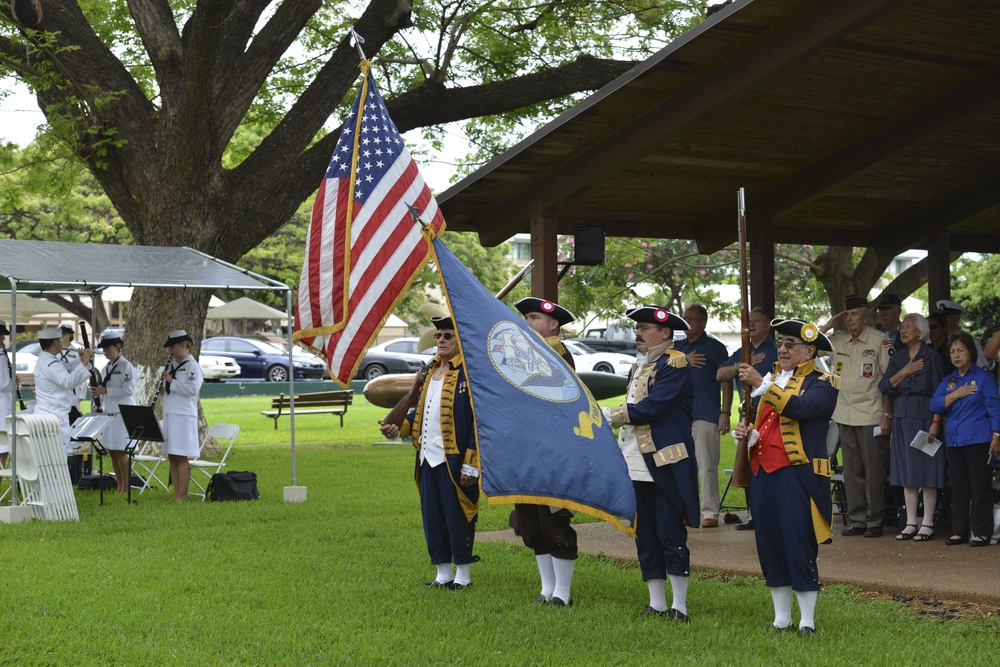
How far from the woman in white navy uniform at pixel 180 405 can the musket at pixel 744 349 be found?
725 cm

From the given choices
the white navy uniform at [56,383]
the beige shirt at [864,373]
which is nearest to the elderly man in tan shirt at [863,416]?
the beige shirt at [864,373]

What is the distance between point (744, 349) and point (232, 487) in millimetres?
7529

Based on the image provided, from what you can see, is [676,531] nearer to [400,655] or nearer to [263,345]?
[400,655]

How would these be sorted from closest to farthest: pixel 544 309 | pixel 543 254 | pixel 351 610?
pixel 351 610 → pixel 544 309 → pixel 543 254

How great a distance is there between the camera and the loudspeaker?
34.3 feet

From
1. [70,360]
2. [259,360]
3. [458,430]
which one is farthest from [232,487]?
[259,360]

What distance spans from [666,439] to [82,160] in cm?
1190

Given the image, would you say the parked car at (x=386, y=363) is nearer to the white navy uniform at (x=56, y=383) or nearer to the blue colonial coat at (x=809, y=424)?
the white navy uniform at (x=56, y=383)

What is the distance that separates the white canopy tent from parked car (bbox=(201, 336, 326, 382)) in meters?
26.0

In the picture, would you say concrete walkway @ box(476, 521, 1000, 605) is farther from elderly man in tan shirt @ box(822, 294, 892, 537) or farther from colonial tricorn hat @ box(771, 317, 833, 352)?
colonial tricorn hat @ box(771, 317, 833, 352)

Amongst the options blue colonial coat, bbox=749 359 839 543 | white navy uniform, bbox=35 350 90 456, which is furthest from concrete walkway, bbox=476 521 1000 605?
white navy uniform, bbox=35 350 90 456

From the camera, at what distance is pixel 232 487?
40.6 ft

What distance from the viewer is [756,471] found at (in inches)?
253

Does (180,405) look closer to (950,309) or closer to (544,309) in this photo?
(544,309)
